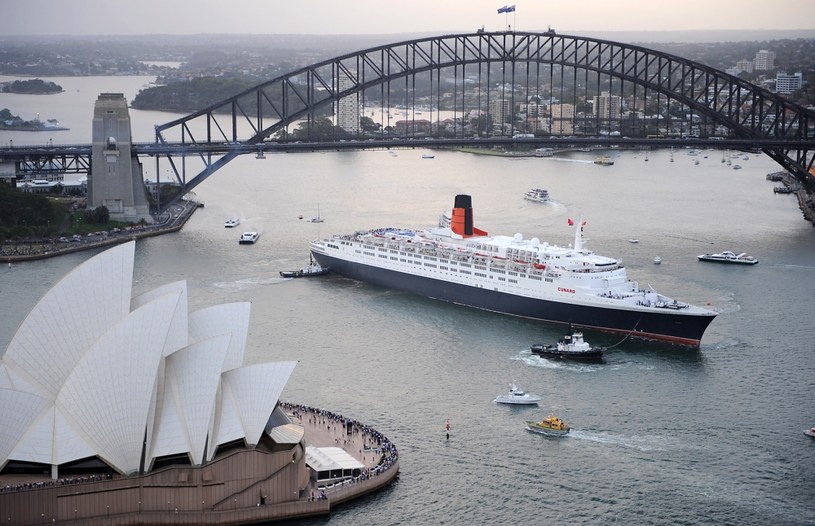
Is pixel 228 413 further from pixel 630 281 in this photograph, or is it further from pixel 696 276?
pixel 696 276

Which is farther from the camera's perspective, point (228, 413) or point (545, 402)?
point (545, 402)

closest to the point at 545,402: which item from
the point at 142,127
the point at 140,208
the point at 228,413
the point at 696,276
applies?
the point at 228,413

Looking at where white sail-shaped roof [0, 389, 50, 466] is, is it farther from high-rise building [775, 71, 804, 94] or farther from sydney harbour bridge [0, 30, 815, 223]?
high-rise building [775, 71, 804, 94]

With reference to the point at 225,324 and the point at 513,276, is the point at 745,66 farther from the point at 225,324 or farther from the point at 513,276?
the point at 225,324

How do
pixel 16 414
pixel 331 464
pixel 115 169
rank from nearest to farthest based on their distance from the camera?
pixel 16 414 → pixel 331 464 → pixel 115 169

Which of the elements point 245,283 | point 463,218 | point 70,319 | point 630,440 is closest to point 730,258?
point 463,218

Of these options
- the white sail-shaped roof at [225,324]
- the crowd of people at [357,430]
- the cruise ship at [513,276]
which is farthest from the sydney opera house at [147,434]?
the cruise ship at [513,276]

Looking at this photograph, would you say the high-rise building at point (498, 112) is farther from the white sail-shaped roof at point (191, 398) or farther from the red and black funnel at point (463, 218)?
the white sail-shaped roof at point (191, 398)
